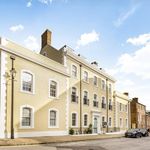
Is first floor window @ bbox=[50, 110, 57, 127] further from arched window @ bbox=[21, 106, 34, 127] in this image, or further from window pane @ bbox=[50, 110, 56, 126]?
arched window @ bbox=[21, 106, 34, 127]

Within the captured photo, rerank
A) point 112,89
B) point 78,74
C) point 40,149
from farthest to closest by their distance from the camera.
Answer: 1. point 112,89
2. point 78,74
3. point 40,149

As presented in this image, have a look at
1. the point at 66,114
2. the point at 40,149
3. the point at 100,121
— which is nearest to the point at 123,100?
the point at 100,121

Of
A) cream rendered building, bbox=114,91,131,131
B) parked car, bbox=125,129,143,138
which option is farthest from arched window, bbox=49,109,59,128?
cream rendered building, bbox=114,91,131,131

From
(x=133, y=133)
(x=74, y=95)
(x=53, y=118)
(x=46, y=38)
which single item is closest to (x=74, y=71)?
(x=74, y=95)

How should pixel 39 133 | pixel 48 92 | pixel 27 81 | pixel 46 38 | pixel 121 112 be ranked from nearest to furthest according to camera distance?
pixel 27 81 < pixel 39 133 < pixel 48 92 < pixel 46 38 < pixel 121 112

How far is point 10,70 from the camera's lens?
2273 centimetres

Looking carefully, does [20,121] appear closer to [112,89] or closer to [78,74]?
[78,74]

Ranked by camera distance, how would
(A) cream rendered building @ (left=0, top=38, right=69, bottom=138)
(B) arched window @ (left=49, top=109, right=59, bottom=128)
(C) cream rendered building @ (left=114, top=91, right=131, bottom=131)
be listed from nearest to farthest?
(A) cream rendered building @ (left=0, top=38, right=69, bottom=138), (B) arched window @ (left=49, top=109, right=59, bottom=128), (C) cream rendered building @ (left=114, top=91, right=131, bottom=131)

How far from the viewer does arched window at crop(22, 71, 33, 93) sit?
83.9ft

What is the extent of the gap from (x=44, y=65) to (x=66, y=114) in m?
6.98

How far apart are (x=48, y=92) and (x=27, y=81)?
11.7 feet

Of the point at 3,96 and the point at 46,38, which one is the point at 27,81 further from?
the point at 46,38

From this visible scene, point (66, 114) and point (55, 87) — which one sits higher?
point (55, 87)

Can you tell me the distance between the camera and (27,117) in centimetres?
2552
